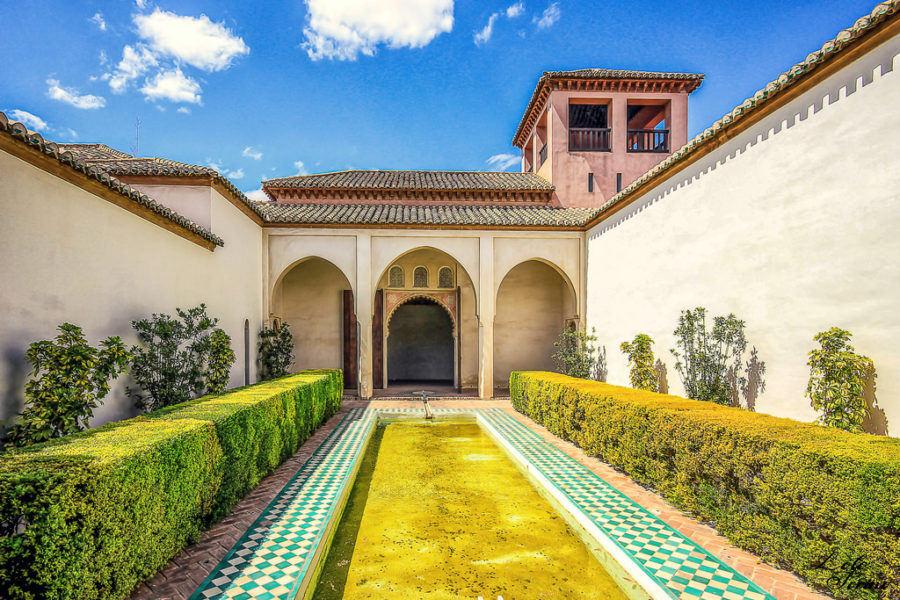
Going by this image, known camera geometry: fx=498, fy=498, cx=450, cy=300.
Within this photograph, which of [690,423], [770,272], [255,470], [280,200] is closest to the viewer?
[690,423]

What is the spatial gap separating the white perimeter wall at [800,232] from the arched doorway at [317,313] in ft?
31.8

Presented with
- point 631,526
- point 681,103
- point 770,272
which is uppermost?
point 681,103

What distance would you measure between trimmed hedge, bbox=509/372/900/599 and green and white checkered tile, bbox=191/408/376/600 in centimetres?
350

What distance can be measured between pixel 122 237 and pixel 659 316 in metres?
8.76

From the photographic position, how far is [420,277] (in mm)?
15742

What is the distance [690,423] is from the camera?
16.1 feet

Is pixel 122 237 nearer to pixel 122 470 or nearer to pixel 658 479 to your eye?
pixel 122 470

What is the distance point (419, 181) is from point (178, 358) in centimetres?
1103

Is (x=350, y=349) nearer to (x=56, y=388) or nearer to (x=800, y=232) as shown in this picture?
(x=56, y=388)

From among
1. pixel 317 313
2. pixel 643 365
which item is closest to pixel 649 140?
pixel 643 365

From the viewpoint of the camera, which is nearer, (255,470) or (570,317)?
(255,470)

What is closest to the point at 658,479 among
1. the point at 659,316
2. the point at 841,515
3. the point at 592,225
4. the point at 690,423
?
the point at 690,423

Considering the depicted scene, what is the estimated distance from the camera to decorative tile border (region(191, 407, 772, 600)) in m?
3.43

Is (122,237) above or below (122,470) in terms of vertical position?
above
